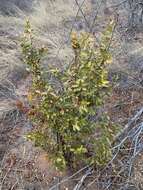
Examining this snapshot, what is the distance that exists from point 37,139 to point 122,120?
1179mm

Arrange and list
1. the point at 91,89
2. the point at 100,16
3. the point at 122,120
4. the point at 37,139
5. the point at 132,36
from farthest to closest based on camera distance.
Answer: the point at 100,16, the point at 132,36, the point at 122,120, the point at 37,139, the point at 91,89

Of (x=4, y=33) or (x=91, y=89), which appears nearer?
(x=91, y=89)

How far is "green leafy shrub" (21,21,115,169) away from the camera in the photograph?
3.28 metres

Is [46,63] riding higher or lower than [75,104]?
lower


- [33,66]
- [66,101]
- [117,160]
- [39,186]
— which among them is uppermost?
[33,66]

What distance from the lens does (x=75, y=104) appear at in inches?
131

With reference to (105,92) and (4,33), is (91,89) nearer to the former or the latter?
(105,92)

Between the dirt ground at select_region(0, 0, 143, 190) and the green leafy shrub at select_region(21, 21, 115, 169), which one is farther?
the dirt ground at select_region(0, 0, 143, 190)

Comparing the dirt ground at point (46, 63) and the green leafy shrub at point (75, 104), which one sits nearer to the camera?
the green leafy shrub at point (75, 104)

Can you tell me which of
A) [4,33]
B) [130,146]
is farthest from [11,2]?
[130,146]

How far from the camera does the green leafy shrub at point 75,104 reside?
3.28m

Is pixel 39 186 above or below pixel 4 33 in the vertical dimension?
below

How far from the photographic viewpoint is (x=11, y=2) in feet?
24.3

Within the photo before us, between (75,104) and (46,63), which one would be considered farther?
(46,63)
